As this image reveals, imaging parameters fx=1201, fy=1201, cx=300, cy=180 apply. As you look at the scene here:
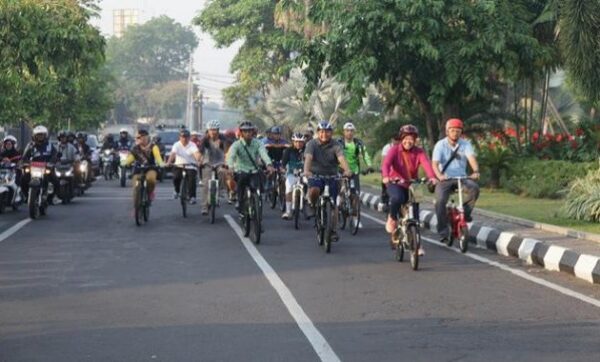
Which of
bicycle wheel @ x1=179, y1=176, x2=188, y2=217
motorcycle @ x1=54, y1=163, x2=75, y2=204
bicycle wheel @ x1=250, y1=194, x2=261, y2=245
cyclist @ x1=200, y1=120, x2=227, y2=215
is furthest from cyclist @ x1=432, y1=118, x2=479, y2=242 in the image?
motorcycle @ x1=54, y1=163, x2=75, y2=204

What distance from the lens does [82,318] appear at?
10633mm

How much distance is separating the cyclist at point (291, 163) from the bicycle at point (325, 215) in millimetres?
4220

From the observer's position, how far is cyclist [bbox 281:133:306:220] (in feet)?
73.3

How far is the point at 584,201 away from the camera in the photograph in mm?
19953

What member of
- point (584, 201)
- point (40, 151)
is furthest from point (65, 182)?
point (584, 201)

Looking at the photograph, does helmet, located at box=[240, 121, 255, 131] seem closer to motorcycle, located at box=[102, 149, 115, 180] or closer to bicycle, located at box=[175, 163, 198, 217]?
bicycle, located at box=[175, 163, 198, 217]

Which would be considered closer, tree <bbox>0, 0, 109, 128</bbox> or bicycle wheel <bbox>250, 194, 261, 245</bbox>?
bicycle wheel <bbox>250, 194, 261, 245</bbox>

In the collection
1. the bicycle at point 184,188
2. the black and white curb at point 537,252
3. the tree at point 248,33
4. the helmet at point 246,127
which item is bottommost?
the black and white curb at point 537,252

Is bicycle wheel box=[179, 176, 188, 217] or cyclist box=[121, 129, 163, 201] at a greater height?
cyclist box=[121, 129, 163, 201]

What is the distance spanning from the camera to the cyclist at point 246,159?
19.2 m

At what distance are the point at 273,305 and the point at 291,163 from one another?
12051 mm

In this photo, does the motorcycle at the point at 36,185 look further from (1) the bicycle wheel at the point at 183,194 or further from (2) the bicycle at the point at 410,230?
(2) the bicycle at the point at 410,230

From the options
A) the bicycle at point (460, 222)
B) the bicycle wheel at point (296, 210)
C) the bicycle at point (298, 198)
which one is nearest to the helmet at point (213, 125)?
the bicycle at point (298, 198)

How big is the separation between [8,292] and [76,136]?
21853mm
